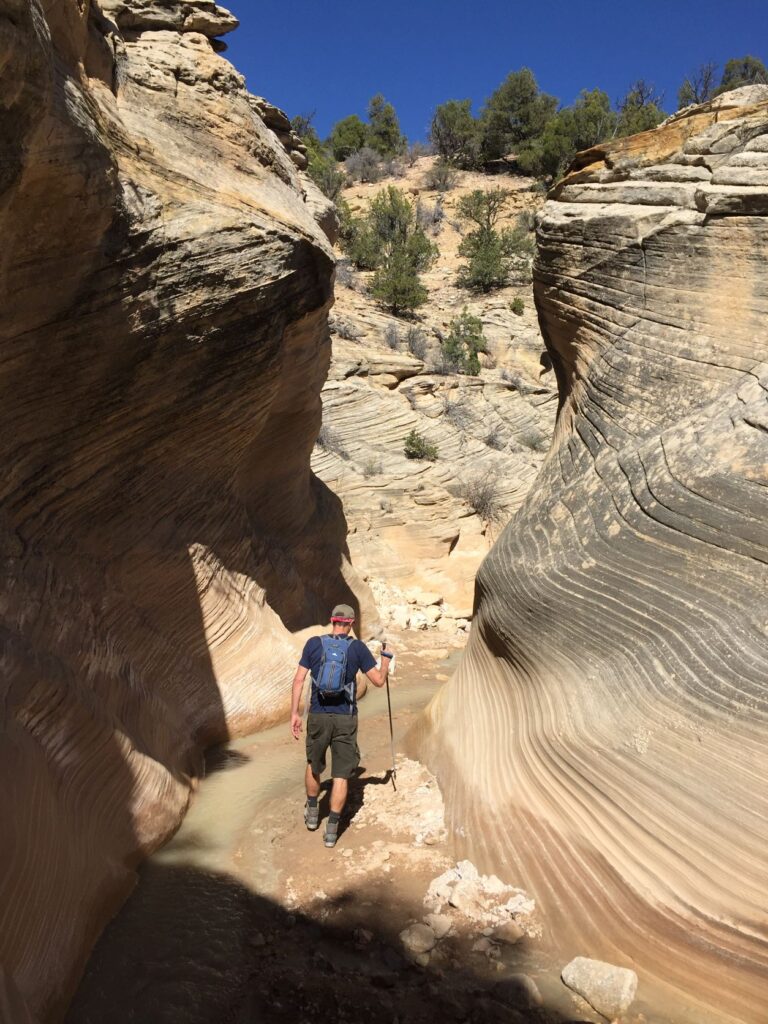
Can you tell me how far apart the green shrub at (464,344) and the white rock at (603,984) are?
43.8 ft

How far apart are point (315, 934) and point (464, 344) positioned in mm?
15398

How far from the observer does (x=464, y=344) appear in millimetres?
17344

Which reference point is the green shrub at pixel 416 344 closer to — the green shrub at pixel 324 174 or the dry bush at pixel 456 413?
the dry bush at pixel 456 413

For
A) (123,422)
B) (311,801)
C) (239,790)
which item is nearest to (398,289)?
(123,422)

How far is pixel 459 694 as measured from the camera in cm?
493

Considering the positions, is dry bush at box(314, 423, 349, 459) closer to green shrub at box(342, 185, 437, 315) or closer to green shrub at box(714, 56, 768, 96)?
green shrub at box(342, 185, 437, 315)

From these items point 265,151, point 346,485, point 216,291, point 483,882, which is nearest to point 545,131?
point 346,485

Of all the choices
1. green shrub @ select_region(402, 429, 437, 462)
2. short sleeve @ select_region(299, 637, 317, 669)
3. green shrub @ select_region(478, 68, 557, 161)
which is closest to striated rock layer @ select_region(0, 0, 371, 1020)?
short sleeve @ select_region(299, 637, 317, 669)

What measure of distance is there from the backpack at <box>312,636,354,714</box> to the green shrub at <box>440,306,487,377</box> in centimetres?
1180

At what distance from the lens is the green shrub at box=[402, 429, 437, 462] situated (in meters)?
12.2

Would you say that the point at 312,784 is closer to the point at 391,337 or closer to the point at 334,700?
the point at 334,700

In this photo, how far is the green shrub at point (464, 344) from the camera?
51.9ft

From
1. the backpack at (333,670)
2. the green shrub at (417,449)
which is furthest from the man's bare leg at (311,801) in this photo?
the green shrub at (417,449)

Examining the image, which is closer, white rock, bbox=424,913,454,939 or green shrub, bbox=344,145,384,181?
white rock, bbox=424,913,454,939
